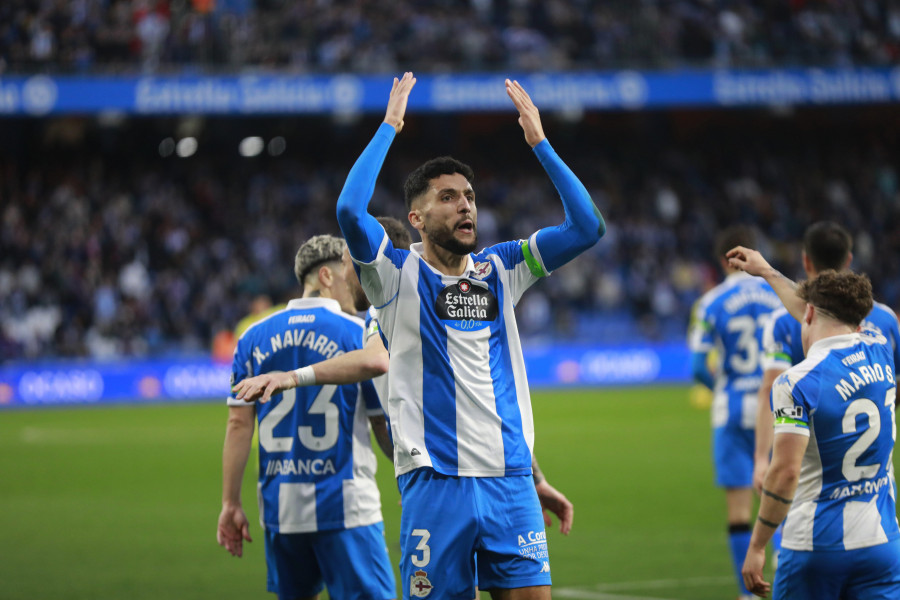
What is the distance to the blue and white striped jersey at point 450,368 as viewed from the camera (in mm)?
4113

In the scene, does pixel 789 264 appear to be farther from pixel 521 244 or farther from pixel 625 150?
pixel 521 244

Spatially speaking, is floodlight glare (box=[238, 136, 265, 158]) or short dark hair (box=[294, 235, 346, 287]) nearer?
short dark hair (box=[294, 235, 346, 287])

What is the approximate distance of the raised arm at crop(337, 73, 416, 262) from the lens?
157 inches

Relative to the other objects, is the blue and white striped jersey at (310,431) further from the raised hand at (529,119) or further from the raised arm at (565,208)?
the raised hand at (529,119)

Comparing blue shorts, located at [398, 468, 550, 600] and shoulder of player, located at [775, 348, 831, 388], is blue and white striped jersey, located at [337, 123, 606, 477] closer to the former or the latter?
blue shorts, located at [398, 468, 550, 600]

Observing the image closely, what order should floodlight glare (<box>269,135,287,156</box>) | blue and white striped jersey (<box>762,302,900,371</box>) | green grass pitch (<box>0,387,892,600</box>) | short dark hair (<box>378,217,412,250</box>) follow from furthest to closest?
floodlight glare (<box>269,135,287,156</box>) → green grass pitch (<box>0,387,892,600</box>) → blue and white striped jersey (<box>762,302,900,371</box>) → short dark hair (<box>378,217,412,250</box>)

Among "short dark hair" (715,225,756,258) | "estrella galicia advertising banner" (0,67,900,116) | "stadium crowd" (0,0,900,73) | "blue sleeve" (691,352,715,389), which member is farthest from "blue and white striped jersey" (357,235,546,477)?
"stadium crowd" (0,0,900,73)

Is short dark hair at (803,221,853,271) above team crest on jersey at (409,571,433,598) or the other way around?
above

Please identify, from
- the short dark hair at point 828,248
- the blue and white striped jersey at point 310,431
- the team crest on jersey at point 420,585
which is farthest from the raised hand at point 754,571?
the short dark hair at point 828,248

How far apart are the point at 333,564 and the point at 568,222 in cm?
194

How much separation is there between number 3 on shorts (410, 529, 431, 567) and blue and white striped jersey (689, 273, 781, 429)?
407cm

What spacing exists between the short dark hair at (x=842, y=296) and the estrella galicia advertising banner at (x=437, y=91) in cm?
2334

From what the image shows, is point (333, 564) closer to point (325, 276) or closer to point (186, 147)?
point (325, 276)

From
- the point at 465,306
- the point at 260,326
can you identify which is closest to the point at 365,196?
the point at 465,306
